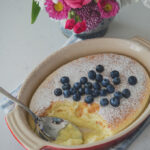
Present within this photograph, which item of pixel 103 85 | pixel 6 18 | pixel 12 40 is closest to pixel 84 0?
pixel 103 85

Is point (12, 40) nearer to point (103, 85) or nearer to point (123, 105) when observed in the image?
point (103, 85)

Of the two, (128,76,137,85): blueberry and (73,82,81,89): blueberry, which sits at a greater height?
(73,82,81,89): blueberry

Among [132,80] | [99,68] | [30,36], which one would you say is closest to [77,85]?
[99,68]

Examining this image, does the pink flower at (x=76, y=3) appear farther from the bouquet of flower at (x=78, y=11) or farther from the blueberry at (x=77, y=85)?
the blueberry at (x=77, y=85)

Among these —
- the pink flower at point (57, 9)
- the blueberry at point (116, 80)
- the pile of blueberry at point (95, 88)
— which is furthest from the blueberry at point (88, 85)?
the pink flower at point (57, 9)

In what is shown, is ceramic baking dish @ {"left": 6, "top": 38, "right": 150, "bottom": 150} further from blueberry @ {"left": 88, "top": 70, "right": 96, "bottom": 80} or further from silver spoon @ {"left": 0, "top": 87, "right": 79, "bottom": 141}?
blueberry @ {"left": 88, "top": 70, "right": 96, "bottom": 80}

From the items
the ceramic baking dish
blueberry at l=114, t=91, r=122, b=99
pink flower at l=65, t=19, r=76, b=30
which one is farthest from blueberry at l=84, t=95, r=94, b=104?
pink flower at l=65, t=19, r=76, b=30

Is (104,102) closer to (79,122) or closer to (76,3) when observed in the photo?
(79,122)
